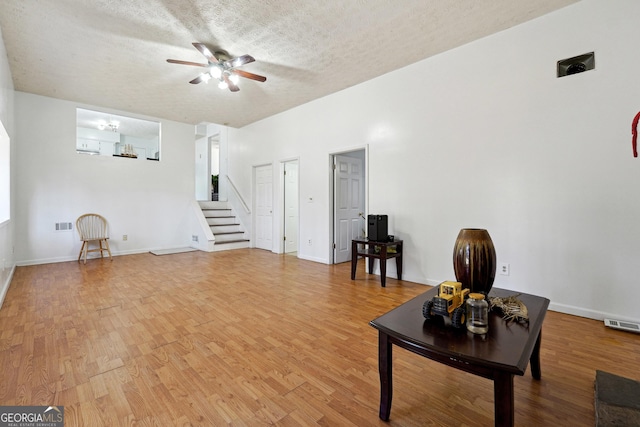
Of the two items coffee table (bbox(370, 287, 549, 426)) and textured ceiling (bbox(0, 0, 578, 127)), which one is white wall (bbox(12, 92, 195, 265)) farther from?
coffee table (bbox(370, 287, 549, 426))

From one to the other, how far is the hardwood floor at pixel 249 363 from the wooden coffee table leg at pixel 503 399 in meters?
0.45

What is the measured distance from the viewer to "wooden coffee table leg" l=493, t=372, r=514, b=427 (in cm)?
101

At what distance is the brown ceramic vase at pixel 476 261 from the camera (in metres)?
1.58

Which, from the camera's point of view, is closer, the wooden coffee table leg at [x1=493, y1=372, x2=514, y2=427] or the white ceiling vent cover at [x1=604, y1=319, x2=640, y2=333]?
the wooden coffee table leg at [x1=493, y1=372, x2=514, y2=427]

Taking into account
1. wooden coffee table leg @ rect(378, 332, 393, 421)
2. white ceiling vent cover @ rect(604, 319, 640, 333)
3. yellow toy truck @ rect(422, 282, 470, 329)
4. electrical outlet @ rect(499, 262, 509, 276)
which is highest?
yellow toy truck @ rect(422, 282, 470, 329)

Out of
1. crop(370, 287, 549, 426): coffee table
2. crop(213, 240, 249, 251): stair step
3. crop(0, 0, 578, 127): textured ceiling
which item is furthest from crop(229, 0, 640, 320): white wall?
crop(213, 240, 249, 251): stair step

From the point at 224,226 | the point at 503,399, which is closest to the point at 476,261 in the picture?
the point at 503,399

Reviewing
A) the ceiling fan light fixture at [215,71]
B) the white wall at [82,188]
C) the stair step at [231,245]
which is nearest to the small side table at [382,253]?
the ceiling fan light fixture at [215,71]

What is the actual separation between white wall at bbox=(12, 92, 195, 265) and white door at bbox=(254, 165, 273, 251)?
5.72 feet

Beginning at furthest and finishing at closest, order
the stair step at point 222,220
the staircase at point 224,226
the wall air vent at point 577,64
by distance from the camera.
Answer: the stair step at point 222,220
the staircase at point 224,226
the wall air vent at point 577,64

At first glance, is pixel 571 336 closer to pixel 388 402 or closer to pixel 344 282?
pixel 388 402

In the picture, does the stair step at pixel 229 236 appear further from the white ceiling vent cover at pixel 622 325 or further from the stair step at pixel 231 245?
the white ceiling vent cover at pixel 622 325

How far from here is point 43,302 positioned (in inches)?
120

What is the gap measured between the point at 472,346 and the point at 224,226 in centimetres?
667
